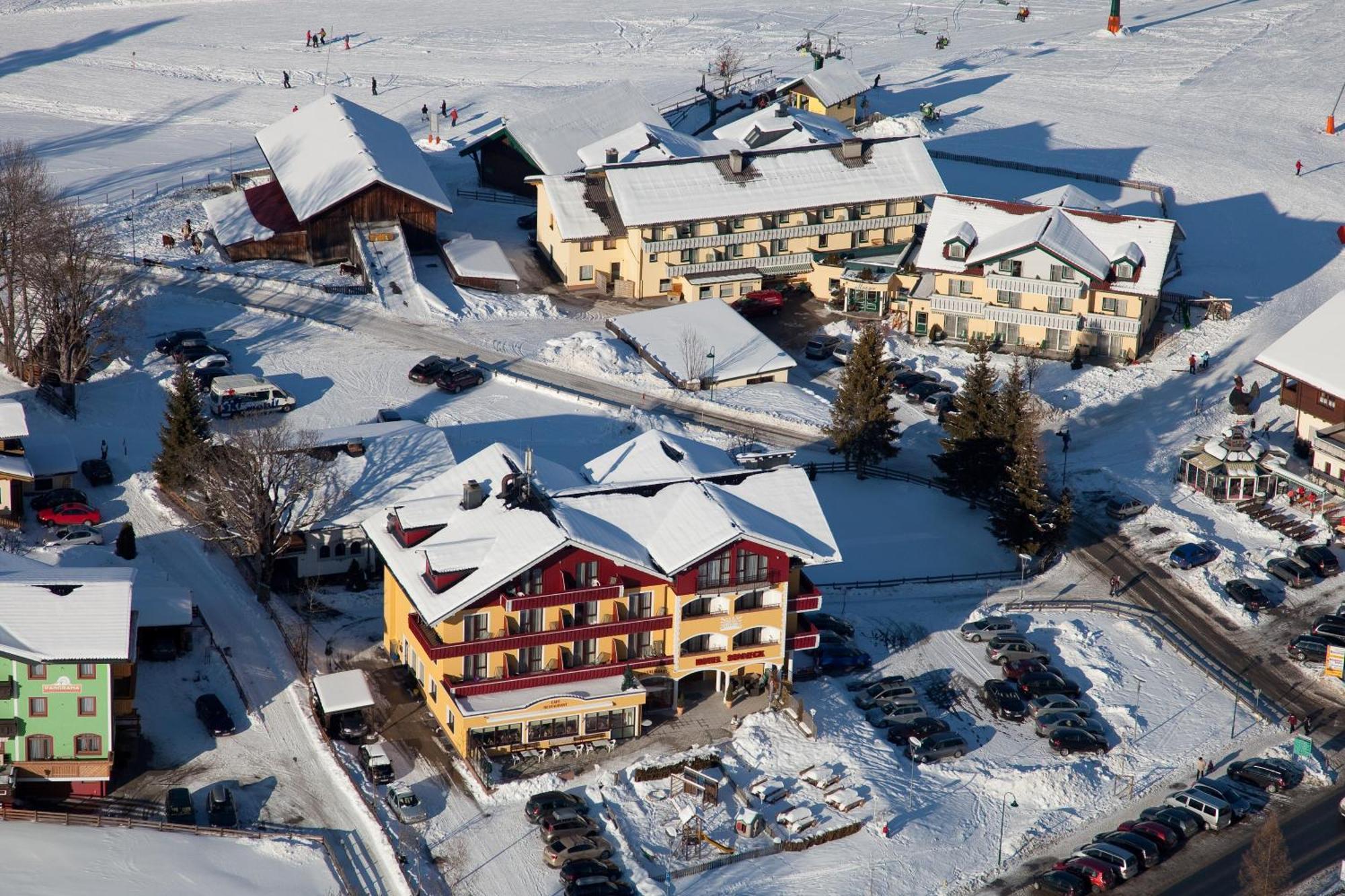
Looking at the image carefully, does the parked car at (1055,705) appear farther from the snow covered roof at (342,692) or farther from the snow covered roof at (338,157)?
the snow covered roof at (338,157)

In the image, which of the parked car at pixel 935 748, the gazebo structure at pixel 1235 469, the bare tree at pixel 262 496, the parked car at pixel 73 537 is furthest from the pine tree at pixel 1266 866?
the parked car at pixel 73 537

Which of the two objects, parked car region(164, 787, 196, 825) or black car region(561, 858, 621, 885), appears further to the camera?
parked car region(164, 787, 196, 825)

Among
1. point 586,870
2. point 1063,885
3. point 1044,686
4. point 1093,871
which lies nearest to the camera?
point 586,870

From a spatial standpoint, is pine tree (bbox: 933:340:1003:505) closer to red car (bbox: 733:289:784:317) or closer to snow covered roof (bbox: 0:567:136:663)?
red car (bbox: 733:289:784:317)

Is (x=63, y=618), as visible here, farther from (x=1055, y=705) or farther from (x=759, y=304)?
(x=759, y=304)

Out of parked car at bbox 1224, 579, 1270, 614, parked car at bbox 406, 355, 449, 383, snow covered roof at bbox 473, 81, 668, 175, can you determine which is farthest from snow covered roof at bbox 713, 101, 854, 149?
parked car at bbox 1224, 579, 1270, 614

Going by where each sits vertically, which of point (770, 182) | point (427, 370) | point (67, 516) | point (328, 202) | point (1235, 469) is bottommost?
point (1235, 469)

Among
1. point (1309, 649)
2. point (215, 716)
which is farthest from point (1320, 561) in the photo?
point (215, 716)
